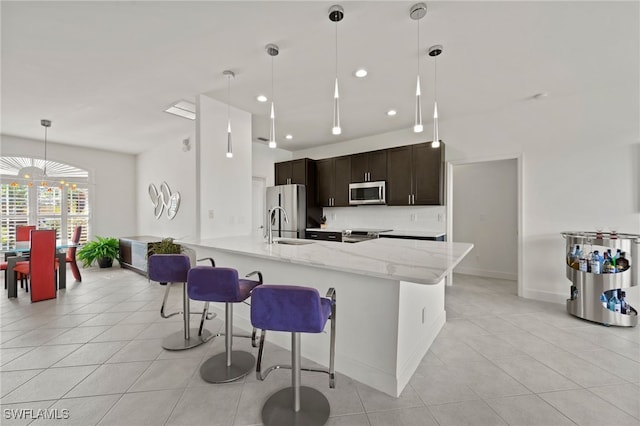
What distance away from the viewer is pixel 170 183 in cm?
559

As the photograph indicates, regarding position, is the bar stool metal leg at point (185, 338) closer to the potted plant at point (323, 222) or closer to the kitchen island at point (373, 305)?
the kitchen island at point (373, 305)

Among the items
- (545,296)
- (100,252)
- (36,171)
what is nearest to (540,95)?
(545,296)

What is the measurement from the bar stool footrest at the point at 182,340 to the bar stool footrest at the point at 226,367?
0.32 metres

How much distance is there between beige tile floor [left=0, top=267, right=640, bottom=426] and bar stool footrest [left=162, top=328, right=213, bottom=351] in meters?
0.05

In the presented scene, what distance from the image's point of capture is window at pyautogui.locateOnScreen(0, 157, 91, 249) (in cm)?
490

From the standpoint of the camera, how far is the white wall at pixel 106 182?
546cm

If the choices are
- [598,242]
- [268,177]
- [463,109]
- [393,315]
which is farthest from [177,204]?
[598,242]

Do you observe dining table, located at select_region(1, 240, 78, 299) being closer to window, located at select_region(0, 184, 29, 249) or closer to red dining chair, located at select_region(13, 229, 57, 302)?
red dining chair, located at select_region(13, 229, 57, 302)

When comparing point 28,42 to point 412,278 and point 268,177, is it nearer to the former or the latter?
point 412,278

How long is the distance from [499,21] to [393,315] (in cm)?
232

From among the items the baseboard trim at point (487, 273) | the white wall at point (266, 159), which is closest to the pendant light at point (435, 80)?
the baseboard trim at point (487, 273)

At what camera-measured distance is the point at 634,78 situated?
2.87m

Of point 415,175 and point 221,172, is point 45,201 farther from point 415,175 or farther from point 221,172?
point 415,175

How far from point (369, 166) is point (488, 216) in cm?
245
